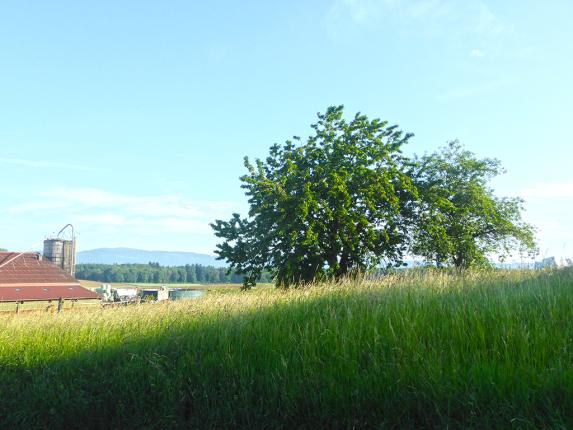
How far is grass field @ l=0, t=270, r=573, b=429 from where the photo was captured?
4398 millimetres

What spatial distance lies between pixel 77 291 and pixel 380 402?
64883 millimetres

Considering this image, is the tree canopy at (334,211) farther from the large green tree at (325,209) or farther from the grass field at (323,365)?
the grass field at (323,365)

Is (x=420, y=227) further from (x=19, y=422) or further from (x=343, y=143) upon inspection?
(x=19, y=422)

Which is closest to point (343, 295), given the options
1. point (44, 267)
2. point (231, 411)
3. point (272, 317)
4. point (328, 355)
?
point (272, 317)

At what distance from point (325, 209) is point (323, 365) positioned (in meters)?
15.3

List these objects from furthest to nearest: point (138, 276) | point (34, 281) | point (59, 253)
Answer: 1. point (138, 276)
2. point (59, 253)
3. point (34, 281)

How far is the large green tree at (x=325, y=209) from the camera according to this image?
67.9 feet

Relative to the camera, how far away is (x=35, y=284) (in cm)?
6016

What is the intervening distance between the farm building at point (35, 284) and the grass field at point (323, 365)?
5156 centimetres

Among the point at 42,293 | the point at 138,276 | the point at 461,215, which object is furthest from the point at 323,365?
the point at 138,276

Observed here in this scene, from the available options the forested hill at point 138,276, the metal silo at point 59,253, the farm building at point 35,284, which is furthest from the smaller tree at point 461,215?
the forested hill at point 138,276

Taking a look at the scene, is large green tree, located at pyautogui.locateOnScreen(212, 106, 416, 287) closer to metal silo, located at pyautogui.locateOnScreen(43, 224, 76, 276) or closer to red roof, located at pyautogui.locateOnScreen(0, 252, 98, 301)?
red roof, located at pyautogui.locateOnScreen(0, 252, 98, 301)

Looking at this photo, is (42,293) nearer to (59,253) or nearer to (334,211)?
(59,253)

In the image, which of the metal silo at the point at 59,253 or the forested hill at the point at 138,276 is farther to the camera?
the forested hill at the point at 138,276
